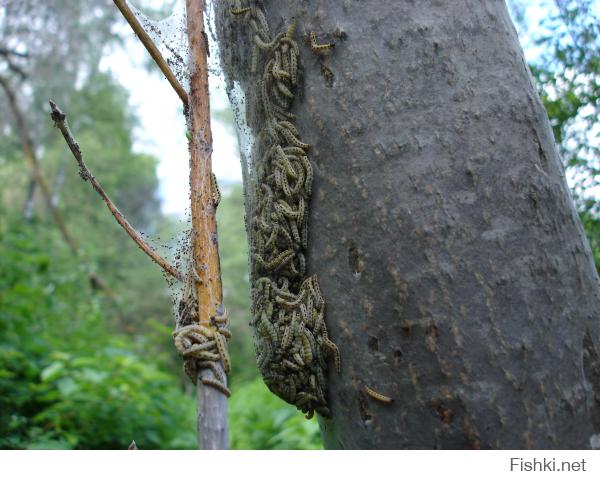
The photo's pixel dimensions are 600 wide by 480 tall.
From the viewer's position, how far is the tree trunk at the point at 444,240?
0.93 meters

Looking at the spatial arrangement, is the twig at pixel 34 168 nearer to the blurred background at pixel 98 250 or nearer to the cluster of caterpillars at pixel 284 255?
the blurred background at pixel 98 250

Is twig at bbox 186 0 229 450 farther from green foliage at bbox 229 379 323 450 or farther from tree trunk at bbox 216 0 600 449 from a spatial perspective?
green foliage at bbox 229 379 323 450

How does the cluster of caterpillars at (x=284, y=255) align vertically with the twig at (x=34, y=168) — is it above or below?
below

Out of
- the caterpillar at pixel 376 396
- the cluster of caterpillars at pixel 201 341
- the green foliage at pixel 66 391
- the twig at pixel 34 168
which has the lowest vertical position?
the caterpillar at pixel 376 396

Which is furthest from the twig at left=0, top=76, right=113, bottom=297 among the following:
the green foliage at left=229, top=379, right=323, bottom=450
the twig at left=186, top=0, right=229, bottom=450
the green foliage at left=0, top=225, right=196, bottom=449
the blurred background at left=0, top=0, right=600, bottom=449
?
the twig at left=186, top=0, right=229, bottom=450

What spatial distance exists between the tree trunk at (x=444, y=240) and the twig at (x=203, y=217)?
0.22m

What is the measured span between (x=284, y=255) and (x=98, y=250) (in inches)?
434

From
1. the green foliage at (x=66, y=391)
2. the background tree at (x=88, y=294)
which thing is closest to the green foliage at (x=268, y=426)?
the background tree at (x=88, y=294)

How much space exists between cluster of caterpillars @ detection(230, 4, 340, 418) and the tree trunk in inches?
1.2

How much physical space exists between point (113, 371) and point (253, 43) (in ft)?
10.6

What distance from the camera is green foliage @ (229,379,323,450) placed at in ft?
11.5

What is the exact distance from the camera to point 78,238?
11.3 meters

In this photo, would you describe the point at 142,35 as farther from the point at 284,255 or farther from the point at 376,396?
the point at 376,396
